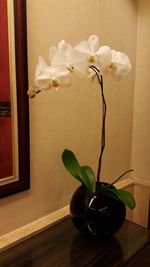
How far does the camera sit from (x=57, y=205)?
4.07 feet

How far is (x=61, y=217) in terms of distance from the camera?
1.21 metres

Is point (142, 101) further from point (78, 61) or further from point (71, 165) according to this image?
point (78, 61)

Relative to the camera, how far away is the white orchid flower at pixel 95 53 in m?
0.83

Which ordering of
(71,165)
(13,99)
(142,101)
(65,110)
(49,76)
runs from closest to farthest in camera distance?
(49,76)
(13,99)
(71,165)
(65,110)
(142,101)

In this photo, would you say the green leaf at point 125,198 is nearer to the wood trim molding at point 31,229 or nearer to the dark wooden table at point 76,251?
the dark wooden table at point 76,251

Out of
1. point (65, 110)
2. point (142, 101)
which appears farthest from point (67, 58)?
point (142, 101)

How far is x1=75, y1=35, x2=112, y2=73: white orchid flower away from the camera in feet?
2.72

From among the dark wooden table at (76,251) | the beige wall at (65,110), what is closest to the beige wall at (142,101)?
the beige wall at (65,110)

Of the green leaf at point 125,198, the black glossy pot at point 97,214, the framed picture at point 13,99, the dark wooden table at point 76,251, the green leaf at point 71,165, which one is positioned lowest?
the dark wooden table at point 76,251

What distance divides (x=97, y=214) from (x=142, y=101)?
913 mm

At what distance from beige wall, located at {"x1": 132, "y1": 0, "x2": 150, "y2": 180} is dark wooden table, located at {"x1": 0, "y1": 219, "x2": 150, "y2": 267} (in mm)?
659

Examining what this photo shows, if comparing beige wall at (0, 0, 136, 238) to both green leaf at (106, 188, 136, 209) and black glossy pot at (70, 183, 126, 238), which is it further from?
green leaf at (106, 188, 136, 209)

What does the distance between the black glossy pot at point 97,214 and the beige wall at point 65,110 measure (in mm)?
225

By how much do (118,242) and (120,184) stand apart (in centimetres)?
63
